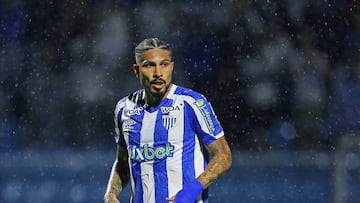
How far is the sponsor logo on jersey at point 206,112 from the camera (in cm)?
323

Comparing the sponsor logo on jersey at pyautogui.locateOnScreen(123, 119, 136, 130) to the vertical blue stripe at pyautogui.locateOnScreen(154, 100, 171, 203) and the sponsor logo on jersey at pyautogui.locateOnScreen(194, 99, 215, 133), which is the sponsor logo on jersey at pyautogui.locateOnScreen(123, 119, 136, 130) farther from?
the sponsor logo on jersey at pyautogui.locateOnScreen(194, 99, 215, 133)

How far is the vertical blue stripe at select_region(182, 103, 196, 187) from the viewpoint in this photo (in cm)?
325

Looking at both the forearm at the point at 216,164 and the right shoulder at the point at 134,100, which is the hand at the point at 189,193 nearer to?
the forearm at the point at 216,164

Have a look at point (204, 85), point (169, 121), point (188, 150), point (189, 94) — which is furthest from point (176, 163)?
point (204, 85)

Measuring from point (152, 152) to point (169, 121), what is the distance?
0.15m

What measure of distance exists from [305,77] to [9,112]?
316 cm

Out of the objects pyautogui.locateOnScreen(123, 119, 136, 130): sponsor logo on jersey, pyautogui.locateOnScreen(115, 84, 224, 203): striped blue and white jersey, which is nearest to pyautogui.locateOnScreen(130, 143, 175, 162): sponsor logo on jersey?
pyautogui.locateOnScreen(115, 84, 224, 203): striped blue and white jersey

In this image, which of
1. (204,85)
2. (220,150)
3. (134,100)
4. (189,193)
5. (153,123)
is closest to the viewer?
(189,193)

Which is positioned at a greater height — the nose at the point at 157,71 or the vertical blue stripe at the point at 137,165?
the nose at the point at 157,71

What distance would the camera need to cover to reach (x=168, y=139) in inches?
129

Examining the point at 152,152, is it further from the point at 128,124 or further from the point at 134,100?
the point at 134,100

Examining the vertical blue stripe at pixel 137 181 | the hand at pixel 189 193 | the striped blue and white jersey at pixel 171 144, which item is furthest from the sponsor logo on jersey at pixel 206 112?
the vertical blue stripe at pixel 137 181

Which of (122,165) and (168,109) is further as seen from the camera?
(122,165)

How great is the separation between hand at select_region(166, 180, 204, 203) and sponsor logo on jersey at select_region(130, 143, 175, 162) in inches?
7.6
